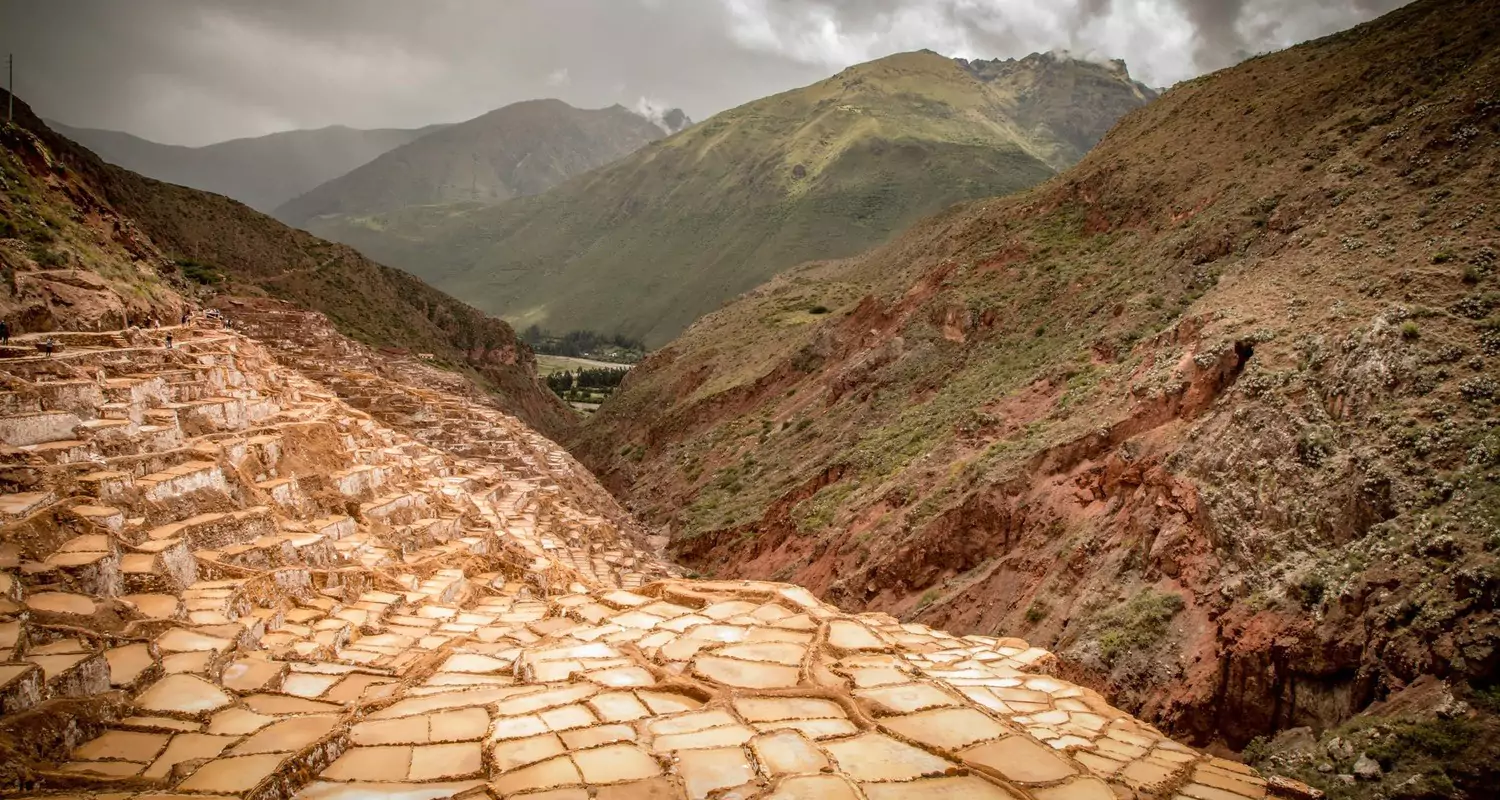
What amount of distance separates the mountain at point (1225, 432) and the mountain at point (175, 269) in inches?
821

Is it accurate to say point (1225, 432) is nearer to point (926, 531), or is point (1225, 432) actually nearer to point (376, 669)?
point (926, 531)

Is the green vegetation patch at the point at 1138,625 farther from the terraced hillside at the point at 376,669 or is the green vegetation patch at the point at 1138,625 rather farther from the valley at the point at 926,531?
the terraced hillside at the point at 376,669

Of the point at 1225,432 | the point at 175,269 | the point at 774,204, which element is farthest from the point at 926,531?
the point at 774,204

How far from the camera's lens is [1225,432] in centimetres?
1451

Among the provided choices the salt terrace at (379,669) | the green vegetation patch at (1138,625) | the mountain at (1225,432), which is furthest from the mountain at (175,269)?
the green vegetation patch at (1138,625)

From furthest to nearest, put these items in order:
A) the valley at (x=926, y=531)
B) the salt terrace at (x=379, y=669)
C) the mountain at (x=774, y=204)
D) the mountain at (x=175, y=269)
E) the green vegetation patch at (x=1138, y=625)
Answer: the mountain at (x=774, y=204), the mountain at (x=175, y=269), the green vegetation patch at (x=1138, y=625), the valley at (x=926, y=531), the salt terrace at (x=379, y=669)

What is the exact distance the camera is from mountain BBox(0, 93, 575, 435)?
66.5 feet

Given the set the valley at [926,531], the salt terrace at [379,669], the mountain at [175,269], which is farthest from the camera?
the mountain at [175,269]

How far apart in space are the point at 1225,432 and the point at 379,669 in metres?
14.1

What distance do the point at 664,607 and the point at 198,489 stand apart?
21.9 ft

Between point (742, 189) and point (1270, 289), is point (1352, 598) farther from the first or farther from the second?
point (742, 189)

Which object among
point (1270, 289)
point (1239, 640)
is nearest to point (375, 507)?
point (1239, 640)

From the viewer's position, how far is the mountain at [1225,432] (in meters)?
9.89

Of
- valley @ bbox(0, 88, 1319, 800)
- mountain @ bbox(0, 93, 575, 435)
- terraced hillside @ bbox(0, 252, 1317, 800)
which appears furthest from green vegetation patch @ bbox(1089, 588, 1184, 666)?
mountain @ bbox(0, 93, 575, 435)
